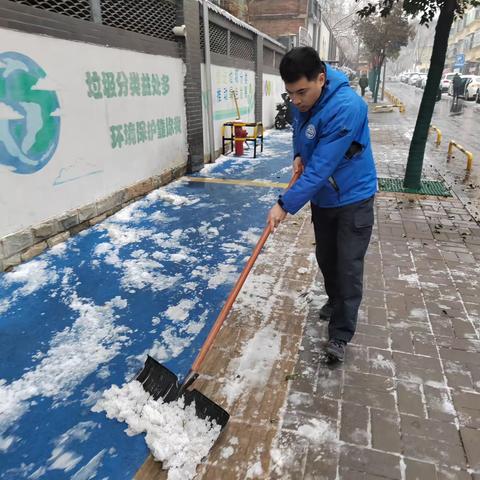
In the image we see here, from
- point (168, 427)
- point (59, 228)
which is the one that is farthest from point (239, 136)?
point (168, 427)

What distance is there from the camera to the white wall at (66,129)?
13.4ft

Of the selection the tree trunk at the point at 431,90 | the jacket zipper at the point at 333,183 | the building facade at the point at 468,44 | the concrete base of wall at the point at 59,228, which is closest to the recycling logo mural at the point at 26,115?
the concrete base of wall at the point at 59,228

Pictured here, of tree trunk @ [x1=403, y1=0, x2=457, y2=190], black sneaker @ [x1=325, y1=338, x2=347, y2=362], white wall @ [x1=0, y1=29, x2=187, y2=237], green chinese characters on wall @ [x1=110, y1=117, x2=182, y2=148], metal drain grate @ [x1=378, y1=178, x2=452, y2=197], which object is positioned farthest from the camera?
metal drain grate @ [x1=378, y1=178, x2=452, y2=197]

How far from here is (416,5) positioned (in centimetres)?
634

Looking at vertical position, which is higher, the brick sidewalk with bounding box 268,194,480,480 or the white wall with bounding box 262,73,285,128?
the white wall with bounding box 262,73,285,128

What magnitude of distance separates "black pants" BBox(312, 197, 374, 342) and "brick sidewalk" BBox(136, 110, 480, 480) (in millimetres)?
335

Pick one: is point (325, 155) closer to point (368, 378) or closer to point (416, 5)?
point (368, 378)

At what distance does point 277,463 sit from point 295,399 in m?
0.47

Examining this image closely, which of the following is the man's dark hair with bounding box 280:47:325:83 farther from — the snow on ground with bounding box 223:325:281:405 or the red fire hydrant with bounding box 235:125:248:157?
the red fire hydrant with bounding box 235:125:248:157

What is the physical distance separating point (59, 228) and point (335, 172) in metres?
3.59

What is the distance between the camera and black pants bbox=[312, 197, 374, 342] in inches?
103

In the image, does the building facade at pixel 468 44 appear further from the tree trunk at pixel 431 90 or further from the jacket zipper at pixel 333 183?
the jacket zipper at pixel 333 183

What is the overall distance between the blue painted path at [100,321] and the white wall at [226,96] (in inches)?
158

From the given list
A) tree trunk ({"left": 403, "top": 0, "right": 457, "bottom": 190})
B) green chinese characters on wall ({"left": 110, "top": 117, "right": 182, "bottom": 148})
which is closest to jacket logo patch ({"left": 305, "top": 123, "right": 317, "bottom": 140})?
green chinese characters on wall ({"left": 110, "top": 117, "right": 182, "bottom": 148})
